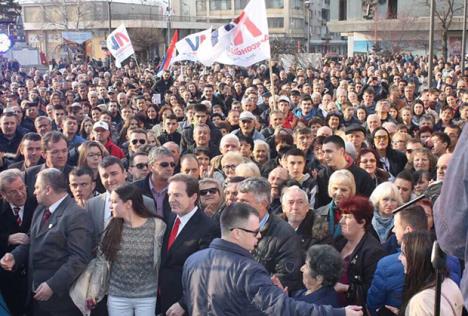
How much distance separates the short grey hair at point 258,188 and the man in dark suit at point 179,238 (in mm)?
393

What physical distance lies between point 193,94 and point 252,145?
9256 mm

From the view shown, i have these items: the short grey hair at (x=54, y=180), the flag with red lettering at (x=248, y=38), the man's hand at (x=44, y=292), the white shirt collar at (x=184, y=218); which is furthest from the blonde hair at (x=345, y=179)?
the flag with red lettering at (x=248, y=38)

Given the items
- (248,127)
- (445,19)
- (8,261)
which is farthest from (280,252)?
(445,19)

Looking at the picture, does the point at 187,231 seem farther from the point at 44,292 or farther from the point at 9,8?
the point at 9,8

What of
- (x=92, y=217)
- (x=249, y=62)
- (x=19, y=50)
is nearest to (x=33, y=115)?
(x=249, y=62)

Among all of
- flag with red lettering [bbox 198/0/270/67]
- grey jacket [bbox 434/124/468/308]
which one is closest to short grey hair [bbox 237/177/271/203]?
grey jacket [bbox 434/124/468/308]

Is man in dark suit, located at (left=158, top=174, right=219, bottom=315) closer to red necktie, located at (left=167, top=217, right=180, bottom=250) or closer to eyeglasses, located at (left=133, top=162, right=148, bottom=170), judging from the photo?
red necktie, located at (left=167, top=217, right=180, bottom=250)

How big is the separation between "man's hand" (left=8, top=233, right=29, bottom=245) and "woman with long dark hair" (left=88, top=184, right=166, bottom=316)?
2.71 feet

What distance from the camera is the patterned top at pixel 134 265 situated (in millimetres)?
4539

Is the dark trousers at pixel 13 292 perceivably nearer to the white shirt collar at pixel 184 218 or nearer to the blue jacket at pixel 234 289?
the white shirt collar at pixel 184 218

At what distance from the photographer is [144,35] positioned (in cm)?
5319

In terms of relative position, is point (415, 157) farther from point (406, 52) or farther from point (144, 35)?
point (144, 35)

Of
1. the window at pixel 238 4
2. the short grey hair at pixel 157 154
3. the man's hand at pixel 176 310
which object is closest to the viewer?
the man's hand at pixel 176 310

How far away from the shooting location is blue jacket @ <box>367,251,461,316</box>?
3947mm
